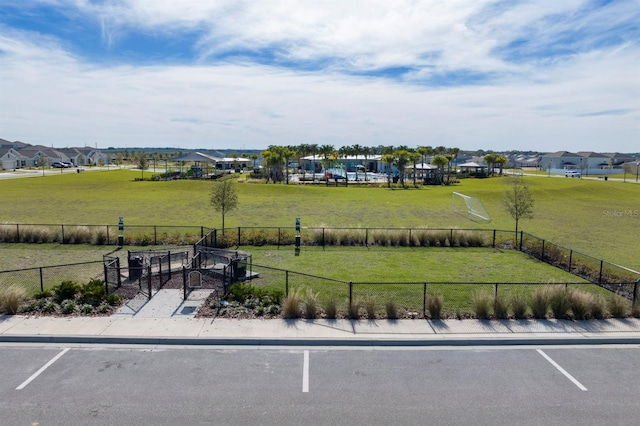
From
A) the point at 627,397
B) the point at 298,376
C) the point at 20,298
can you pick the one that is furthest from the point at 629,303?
the point at 20,298

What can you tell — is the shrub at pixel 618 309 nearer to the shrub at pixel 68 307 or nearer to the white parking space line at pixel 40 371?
the white parking space line at pixel 40 371

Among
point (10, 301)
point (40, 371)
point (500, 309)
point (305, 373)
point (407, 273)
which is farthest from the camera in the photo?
point (407, 273)

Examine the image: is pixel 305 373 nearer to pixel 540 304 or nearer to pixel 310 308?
pixel 310 308

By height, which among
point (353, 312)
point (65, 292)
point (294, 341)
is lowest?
point (294, 341)

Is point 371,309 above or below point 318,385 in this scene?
above

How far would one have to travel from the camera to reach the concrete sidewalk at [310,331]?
12.2 metres

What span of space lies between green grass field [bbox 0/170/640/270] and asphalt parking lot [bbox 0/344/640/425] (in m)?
14.6

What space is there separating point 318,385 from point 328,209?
32.6 m

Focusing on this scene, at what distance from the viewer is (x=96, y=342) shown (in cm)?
1212

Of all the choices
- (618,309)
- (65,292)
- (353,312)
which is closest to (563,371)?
(618,309)

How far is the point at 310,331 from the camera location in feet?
42.2

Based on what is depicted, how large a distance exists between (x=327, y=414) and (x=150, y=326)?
6.31 m

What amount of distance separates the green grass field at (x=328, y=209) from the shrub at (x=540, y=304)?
34.6 ft

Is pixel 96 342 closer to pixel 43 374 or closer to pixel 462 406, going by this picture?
pixel 43 374
